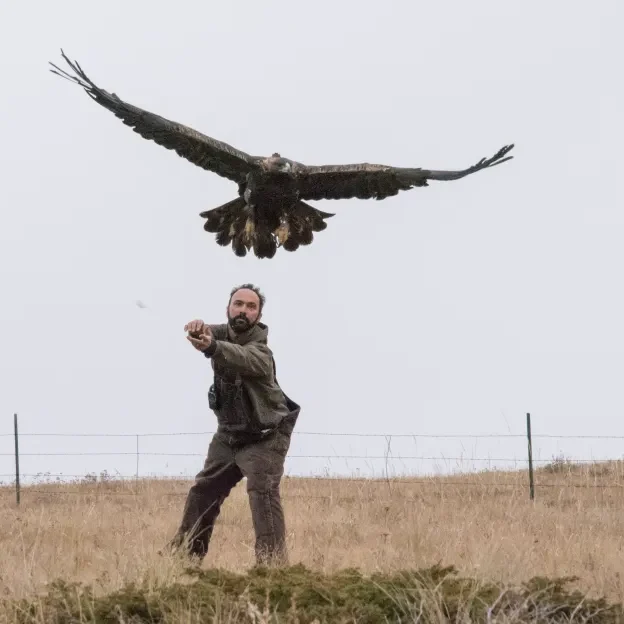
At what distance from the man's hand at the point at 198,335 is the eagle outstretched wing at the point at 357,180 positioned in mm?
3756

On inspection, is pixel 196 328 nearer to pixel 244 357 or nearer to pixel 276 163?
pixel 244 357

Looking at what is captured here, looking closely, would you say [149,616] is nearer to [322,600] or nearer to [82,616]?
[82,616]

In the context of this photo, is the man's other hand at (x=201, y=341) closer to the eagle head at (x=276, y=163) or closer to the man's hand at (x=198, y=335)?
the man's hand at (x=198, y=335)

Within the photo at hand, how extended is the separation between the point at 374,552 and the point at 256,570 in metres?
1.95

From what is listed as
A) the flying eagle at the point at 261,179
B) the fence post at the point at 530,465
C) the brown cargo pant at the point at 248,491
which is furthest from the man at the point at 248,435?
the fence post at the point at 530,465

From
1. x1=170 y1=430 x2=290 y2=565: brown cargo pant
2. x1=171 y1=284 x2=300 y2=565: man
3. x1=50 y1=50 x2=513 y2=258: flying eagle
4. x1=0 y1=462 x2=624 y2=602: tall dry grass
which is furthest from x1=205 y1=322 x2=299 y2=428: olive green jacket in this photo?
x1=50 y1=50 x2=513 y2=258: flying eagle

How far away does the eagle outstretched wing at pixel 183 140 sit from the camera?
26.0 ft

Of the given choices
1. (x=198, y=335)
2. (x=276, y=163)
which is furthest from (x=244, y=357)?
(x=276, y=163)

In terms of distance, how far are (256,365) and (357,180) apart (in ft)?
12.8

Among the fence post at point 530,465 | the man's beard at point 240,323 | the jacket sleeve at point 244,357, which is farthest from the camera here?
the fence post at point 530,465

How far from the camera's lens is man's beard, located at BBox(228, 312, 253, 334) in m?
5.62

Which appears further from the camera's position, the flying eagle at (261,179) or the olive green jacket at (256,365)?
the flying eagle at (261,179)

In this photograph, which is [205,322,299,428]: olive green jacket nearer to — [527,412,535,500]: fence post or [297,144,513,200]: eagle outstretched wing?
[297,144,513,200]: eagle outstretched wing

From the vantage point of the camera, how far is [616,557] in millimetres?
5680
